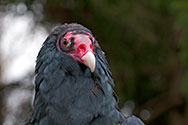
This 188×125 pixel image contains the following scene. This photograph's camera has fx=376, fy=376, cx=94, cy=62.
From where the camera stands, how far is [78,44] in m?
2.94

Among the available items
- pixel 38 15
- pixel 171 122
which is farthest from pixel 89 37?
pixel 171 122

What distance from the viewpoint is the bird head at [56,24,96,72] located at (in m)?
2.82

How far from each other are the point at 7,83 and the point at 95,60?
475 centimetres

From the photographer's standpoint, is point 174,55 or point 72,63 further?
point 174,55

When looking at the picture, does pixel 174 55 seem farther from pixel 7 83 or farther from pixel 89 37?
pixel 89 37

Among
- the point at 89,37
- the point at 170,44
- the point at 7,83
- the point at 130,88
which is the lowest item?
the point at 130,88

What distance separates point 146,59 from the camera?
7.68m

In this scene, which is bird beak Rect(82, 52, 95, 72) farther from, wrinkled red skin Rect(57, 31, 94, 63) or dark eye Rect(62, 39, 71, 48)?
dark eye Rect(62, 39, 71, 48)

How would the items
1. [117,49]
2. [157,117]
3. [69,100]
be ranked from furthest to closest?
1. [157,117]
2. [117,49]
3. [69,100]

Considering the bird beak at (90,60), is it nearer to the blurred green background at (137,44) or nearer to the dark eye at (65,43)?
the dark eye at (65,43)

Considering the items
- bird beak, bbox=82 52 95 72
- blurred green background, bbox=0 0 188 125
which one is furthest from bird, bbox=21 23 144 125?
blurred green background, bbox=0 0 188 125

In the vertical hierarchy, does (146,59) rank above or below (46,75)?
below

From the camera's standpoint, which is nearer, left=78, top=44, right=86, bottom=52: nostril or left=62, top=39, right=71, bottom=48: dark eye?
left=78, top=44, right=86, bottom=52: nostril

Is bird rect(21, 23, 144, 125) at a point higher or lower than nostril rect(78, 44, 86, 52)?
lower
